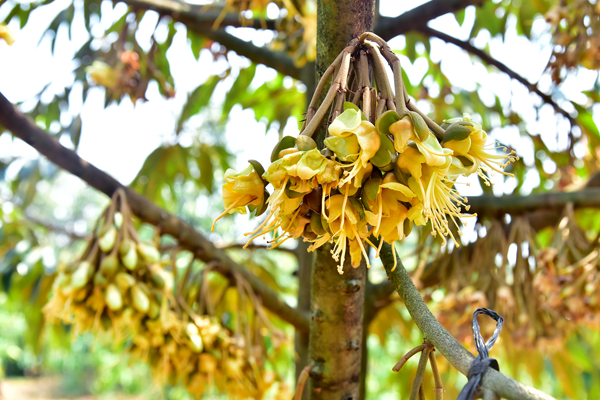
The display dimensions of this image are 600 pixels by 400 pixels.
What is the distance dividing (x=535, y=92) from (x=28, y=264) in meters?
1.67

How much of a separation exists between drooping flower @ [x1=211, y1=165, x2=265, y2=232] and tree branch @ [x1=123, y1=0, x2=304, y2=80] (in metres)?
1.04

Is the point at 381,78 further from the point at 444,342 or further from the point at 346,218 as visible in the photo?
the point at 444,342

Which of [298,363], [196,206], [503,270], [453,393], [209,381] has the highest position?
[196,206]

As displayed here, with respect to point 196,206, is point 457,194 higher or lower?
lower

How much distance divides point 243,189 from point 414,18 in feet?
2.83

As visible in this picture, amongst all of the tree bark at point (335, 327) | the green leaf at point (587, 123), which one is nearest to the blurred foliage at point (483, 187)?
the green leaf at point (587, 123)

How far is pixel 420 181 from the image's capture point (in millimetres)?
420

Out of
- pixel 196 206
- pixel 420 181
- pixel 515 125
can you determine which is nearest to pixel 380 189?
pixel 420 181

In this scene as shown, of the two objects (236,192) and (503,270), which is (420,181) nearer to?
(236,192)

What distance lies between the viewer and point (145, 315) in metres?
0.98

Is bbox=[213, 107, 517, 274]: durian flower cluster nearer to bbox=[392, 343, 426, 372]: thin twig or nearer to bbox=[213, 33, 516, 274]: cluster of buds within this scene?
bbox=[213, 33, 516, 274]: cluster of buds

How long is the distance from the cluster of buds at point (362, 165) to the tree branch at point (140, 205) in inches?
24.0

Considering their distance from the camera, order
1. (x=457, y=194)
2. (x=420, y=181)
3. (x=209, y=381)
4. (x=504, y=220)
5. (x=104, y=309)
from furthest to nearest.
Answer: (x=504, y=220) → (x=209, y=381) → (x=104, y=309) → (x=457, y=194) → (x=420, y=181)

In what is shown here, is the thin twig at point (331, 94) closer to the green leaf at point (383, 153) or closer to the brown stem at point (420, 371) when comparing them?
the green leaf at point (383, 153)
